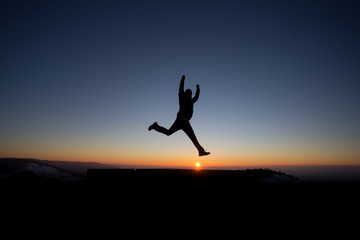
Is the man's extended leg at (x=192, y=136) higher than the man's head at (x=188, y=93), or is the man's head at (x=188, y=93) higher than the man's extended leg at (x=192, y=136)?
the man's head at (x=188, y=93)

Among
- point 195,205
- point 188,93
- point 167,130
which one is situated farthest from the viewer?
point 167,130

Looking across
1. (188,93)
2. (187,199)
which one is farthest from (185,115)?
(187,199)

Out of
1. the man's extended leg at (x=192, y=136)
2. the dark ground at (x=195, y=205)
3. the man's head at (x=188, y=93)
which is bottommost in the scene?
the dark ground at (x=195, y=205)

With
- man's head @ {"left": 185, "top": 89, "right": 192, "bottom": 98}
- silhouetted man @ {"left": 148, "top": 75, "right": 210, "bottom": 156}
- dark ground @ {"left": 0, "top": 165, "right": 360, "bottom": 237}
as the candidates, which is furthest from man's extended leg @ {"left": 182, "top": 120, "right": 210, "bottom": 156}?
dark ground @ {"left": 0, "top": 165, "right": 360, "bottom": 237}

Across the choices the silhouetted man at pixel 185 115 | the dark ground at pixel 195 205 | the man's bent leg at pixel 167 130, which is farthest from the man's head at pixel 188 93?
the dark ground at pixel 195 205

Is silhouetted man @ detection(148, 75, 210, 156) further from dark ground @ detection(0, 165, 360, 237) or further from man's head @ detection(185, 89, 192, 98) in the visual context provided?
dark ground @ detection(0, 165, 360, 237)

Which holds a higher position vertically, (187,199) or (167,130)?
(167,130)

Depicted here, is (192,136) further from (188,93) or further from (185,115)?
(188,93)

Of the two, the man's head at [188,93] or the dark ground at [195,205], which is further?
the man's head at [188,93]

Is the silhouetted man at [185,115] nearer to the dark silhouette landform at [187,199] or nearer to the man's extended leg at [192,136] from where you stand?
the man's extended leg at [192,136]

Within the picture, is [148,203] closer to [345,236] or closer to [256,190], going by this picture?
[256,190]

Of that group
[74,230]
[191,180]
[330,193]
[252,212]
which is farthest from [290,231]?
[74,230]

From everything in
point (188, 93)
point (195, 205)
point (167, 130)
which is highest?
point (188, 93)

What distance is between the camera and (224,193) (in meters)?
4.50
